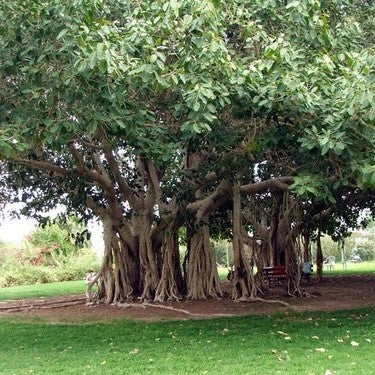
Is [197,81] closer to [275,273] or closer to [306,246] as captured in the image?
[275,273]

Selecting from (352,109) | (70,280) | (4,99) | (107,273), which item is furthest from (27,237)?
(352,109)

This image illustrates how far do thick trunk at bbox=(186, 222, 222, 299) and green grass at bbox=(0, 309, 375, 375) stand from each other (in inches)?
122

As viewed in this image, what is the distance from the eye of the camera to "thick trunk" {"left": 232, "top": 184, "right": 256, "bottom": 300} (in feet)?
40.4

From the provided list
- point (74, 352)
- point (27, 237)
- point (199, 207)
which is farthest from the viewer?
point (27, 237)

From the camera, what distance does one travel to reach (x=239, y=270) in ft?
40.5

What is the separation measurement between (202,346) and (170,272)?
5.43 meters

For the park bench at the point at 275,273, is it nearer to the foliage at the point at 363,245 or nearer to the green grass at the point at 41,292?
the green grass at the point at 41,292

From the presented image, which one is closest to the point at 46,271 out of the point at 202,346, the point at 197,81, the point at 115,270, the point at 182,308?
the point at 115,270

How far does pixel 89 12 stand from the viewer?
6383mm

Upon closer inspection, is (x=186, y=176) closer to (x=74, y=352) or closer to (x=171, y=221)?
(x=171, y=221)

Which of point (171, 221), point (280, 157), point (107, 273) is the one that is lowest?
point (107, 273)

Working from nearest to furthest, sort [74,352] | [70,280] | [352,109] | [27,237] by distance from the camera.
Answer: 1. [352,109]
2. [74,352]
3. [70,280]
4. [27,237]

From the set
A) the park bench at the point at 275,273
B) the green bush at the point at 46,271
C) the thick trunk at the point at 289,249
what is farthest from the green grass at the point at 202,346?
the green bush at the point at 46,271

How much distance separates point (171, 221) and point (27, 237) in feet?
79.3
